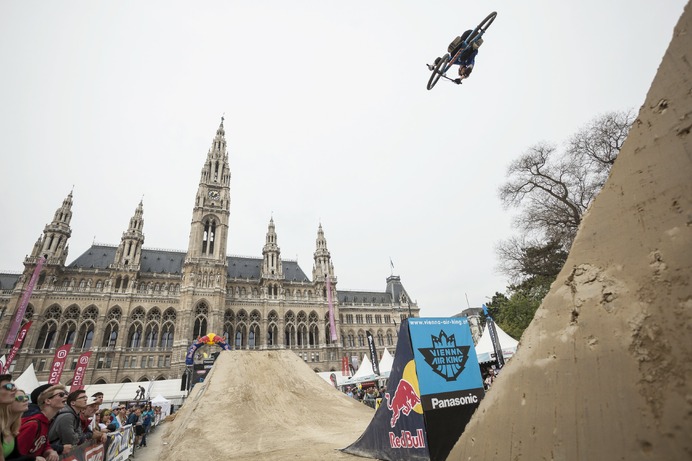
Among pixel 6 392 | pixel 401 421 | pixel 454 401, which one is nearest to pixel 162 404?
pixel 401 421

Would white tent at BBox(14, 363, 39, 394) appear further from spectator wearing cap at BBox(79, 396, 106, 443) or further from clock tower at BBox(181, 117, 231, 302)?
clock tower at BBox(181, 117, 231, 302)

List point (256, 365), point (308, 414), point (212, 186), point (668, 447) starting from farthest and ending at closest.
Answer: point (212, 186) < point (256, 365) < point (308, 414) < point (668, 447)

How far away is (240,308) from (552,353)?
4582cm

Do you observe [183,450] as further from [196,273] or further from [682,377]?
[196,273]

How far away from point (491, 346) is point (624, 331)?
18.5m

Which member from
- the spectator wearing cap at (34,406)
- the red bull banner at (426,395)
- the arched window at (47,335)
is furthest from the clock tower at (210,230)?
the red bull banner at (426,395)

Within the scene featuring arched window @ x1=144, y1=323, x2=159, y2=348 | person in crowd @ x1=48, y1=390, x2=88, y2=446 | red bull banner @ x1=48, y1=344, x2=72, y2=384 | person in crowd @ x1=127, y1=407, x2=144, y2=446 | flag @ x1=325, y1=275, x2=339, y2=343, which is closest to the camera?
person in crowd @ x1=48, y1=390, x2=88, y2=446

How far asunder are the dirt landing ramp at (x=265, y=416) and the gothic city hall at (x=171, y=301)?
89.7 ft

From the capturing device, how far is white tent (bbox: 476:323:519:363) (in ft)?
52.8

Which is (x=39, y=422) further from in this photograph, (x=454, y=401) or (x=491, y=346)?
(x=491, y=346)

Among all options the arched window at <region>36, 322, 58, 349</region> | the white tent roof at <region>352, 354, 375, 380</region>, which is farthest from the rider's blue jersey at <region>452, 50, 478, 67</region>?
the arched window at <region>36, 322, 58, 349</region>

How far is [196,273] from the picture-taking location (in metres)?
39.7

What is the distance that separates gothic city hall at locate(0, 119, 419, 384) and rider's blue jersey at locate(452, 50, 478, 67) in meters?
38.9

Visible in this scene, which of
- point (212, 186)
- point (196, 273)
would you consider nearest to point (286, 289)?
point (196, 273)
